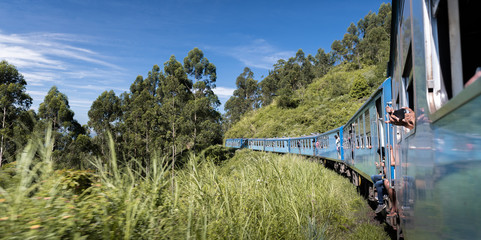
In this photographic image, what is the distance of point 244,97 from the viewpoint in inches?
3388

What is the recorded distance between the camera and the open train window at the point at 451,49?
115 cm

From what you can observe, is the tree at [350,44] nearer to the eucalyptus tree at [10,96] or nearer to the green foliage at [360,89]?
the green foliage at [360,89]

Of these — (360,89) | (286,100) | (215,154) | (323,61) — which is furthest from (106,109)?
(323,61)

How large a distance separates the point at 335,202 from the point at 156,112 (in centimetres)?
2725

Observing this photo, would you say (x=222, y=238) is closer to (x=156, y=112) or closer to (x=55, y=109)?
(x=55, y=109)

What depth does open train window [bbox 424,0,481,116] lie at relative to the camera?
3.76 ft

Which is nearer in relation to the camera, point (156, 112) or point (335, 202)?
point (335, 202)

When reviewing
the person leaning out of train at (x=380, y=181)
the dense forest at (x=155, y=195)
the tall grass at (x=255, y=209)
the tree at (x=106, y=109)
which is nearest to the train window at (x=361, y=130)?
the dense forest at (x=155, y=195)

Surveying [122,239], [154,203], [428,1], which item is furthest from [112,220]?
[428,1]

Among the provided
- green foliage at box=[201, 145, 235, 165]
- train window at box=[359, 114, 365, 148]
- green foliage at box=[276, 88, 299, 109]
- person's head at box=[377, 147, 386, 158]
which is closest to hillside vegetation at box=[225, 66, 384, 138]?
green foliage at box=[276, 88, 299, 109]

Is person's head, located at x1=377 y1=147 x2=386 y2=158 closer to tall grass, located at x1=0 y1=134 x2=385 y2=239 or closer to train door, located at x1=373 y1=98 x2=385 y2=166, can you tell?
train door, located at x1=373 y1=98 x2=385 y2=166

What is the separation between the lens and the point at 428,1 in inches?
60.9

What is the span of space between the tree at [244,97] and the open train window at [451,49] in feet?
266

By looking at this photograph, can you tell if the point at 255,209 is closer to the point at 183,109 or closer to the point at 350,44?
the point at 183,109
